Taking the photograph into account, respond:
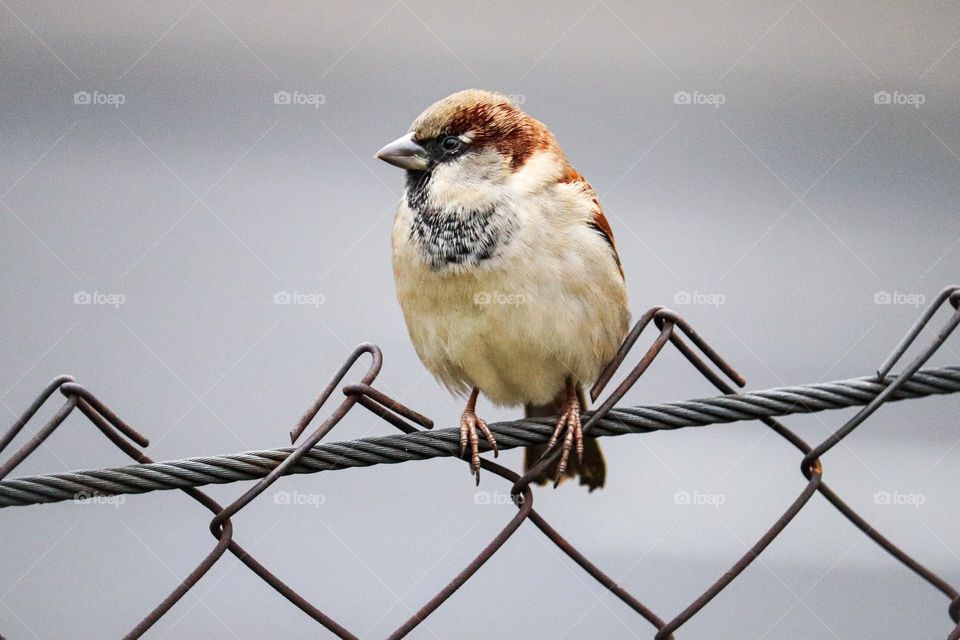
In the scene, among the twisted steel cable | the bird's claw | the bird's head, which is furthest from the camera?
the bird's head

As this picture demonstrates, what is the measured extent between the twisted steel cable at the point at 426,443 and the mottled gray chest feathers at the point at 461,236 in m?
0.48

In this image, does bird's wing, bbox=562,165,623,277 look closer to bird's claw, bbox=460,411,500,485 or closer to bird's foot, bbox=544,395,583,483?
bird's foot, bbox=544,395,583,483

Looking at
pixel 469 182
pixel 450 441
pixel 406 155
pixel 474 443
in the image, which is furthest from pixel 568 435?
pixel 406 155

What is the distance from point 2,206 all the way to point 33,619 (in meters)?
1.11

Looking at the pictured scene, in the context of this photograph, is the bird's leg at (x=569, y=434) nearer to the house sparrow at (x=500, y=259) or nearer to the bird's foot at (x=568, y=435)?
the bird's foot at (x=568, y=435)

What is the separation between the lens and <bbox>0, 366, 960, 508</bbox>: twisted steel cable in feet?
3.37

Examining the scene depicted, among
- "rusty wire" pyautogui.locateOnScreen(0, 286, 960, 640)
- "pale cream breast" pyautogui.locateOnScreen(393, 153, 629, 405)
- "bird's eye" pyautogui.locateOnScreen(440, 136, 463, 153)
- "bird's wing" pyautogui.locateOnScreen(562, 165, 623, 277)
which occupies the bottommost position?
"rusty wire" pyautogui.locateOnScreen(0, 286, 960, 640)

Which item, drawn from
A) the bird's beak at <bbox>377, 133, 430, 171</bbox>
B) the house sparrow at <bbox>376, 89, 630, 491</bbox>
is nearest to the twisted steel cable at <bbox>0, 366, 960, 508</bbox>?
the house sparrow at <bbox>376, 89, 630, 491</bbox>

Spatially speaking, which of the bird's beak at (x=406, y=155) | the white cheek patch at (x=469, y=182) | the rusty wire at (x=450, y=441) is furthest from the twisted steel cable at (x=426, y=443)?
the bird's beak at (x=406, y=155)

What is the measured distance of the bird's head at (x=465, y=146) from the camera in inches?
72.5

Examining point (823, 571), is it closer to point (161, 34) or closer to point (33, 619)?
point (33, 619)

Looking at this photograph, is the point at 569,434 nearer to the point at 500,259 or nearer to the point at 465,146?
the point at 500,259

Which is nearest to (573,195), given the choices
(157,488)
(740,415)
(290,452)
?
(740,415)

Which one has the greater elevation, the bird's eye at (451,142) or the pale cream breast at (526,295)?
the bird's eye at (451,142)
